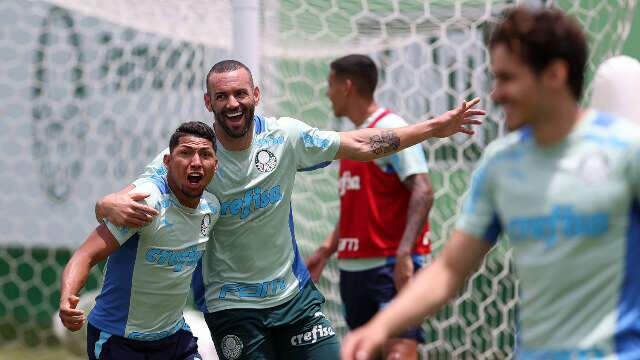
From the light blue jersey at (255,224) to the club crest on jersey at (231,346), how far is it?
137 mm

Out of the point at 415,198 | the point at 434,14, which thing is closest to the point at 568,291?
the point at 415,198

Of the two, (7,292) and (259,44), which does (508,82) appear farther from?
(7,292)

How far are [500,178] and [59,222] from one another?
6.52 m

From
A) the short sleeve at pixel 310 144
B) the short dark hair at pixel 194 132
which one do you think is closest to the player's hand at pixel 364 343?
the short dark hair at pixel 194 132

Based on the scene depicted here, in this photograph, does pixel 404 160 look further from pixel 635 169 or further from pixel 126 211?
pixel 635 169

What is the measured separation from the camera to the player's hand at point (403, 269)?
5.34 metres

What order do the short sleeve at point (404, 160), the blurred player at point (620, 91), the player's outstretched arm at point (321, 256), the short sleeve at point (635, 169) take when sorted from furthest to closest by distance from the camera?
the player's outstretched arm at point (321, 256)
the short sleeve at point (404, 160)
the blurred player at point (620, 91)
the short sleeve at point (635, 169)

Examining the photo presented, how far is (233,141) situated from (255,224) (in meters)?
0.37

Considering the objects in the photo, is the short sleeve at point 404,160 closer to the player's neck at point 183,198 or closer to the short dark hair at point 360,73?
the short dark hair at point 360,73

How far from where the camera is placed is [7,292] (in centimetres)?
870

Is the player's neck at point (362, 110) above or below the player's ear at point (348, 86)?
below

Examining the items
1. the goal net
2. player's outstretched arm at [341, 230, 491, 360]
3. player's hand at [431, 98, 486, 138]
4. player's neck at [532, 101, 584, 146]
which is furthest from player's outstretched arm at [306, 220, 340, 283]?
player's neck at [532, 101, 584, 146]

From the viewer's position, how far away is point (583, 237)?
2314mm

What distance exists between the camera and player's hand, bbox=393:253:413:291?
5344 millimetres
